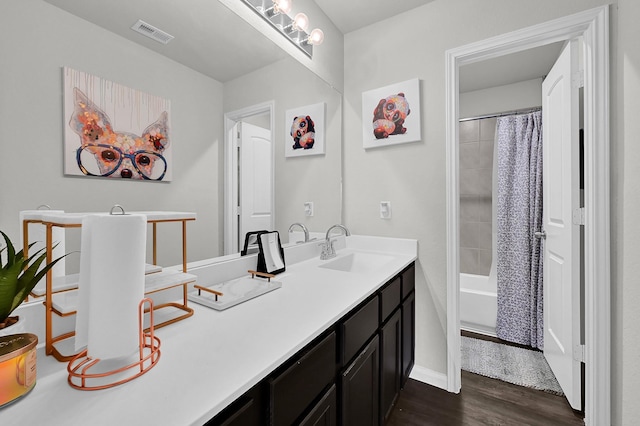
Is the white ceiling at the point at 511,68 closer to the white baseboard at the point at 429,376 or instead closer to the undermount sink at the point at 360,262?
the undermount sink at the point at 360,262

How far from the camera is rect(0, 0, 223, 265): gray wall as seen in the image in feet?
2.24

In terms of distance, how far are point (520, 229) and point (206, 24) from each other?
2.88 metres

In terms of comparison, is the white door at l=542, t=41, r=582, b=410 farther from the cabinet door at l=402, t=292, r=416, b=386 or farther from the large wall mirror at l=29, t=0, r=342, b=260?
the large wall mirror at l=29, t=0, r=342, b=260

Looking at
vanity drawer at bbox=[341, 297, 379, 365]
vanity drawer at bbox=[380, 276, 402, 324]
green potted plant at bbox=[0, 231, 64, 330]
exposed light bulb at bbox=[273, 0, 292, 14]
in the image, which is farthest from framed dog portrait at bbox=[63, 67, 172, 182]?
vanity drawer at bbox=[380, 276, 402, 324]

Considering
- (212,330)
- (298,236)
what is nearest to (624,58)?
(298,236)

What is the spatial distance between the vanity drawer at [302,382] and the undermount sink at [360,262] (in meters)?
0.91

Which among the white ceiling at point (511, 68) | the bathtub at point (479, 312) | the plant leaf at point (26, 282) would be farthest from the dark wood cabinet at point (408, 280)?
the white ceiling at point (511, 68)

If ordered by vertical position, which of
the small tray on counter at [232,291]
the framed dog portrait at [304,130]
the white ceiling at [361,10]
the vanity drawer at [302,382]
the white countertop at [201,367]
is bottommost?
the vanity drawer at [302,382]

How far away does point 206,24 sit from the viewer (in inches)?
48.4

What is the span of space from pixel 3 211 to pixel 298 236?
1.31 m

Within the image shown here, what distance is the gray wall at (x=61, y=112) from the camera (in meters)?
0.68

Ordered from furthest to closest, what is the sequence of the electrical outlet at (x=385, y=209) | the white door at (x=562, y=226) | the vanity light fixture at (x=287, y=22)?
1. the electrical outlet at (x=385, y=209)
2. the white door at (x=562, y=226)
3. the vanity light fixture at (x=287, y=22)

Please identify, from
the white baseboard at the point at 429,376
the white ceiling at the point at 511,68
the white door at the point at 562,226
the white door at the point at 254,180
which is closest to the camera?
the white door at the point at 254,180

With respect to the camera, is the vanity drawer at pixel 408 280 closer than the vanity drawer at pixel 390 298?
No
